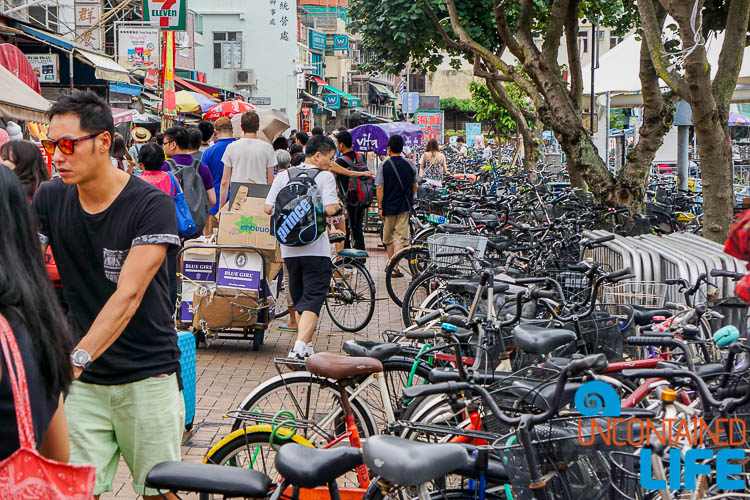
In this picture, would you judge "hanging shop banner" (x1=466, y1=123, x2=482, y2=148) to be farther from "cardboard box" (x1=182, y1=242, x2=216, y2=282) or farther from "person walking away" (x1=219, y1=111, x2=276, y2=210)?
"cardboard box" (x1=182, y1=242, x2=216, y2=282)

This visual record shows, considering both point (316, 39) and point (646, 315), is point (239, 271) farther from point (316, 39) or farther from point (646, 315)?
point (316, 39)

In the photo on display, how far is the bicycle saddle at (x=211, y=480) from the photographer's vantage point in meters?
2.85

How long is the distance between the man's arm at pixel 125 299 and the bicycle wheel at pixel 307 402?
52.2 inches

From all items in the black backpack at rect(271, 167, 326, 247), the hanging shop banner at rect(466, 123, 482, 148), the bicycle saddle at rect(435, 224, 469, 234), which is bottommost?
the bicycle saddle at rect(435, 224, 469, 234)

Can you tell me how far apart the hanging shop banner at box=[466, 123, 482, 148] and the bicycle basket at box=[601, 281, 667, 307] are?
42.1m

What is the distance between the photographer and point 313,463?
114 inches

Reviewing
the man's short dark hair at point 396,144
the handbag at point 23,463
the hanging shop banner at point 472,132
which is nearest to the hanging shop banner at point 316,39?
the hanging shop banner at point 472,132

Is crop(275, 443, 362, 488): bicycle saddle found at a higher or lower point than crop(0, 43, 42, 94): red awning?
lower

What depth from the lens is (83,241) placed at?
12.0ft

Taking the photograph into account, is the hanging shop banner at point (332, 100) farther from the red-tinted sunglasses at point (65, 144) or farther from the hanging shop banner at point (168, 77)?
the red-tinted sunglasses at point (65, 144)

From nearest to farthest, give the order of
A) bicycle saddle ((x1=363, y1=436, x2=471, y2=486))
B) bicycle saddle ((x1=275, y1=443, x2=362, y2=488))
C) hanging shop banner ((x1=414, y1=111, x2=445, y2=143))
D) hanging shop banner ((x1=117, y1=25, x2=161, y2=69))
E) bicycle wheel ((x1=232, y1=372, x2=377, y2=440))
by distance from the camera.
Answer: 1. bicycle saddle ((x1=363, y1=436, x2=471, y2=486))
2. bicycle saddle ((x1=275, y1=443, x2=362, y2=488))
3. bicycle wheel ((x1=232, y1=372, x2=377, y2=440))
4. hanging shop banner ((x1=117, y1=25, x2=161, y2=69))
5. hanging shop banner ((x1=414, y1=111, x2=445, y2=143))

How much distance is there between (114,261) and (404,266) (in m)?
7.87

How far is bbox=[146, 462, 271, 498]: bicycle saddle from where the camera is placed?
2852mm

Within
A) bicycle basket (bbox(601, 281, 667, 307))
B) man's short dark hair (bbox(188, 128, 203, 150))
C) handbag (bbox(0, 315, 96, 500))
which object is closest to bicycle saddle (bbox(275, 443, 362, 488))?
handbag (bbox(0, 315, 96, 500))
